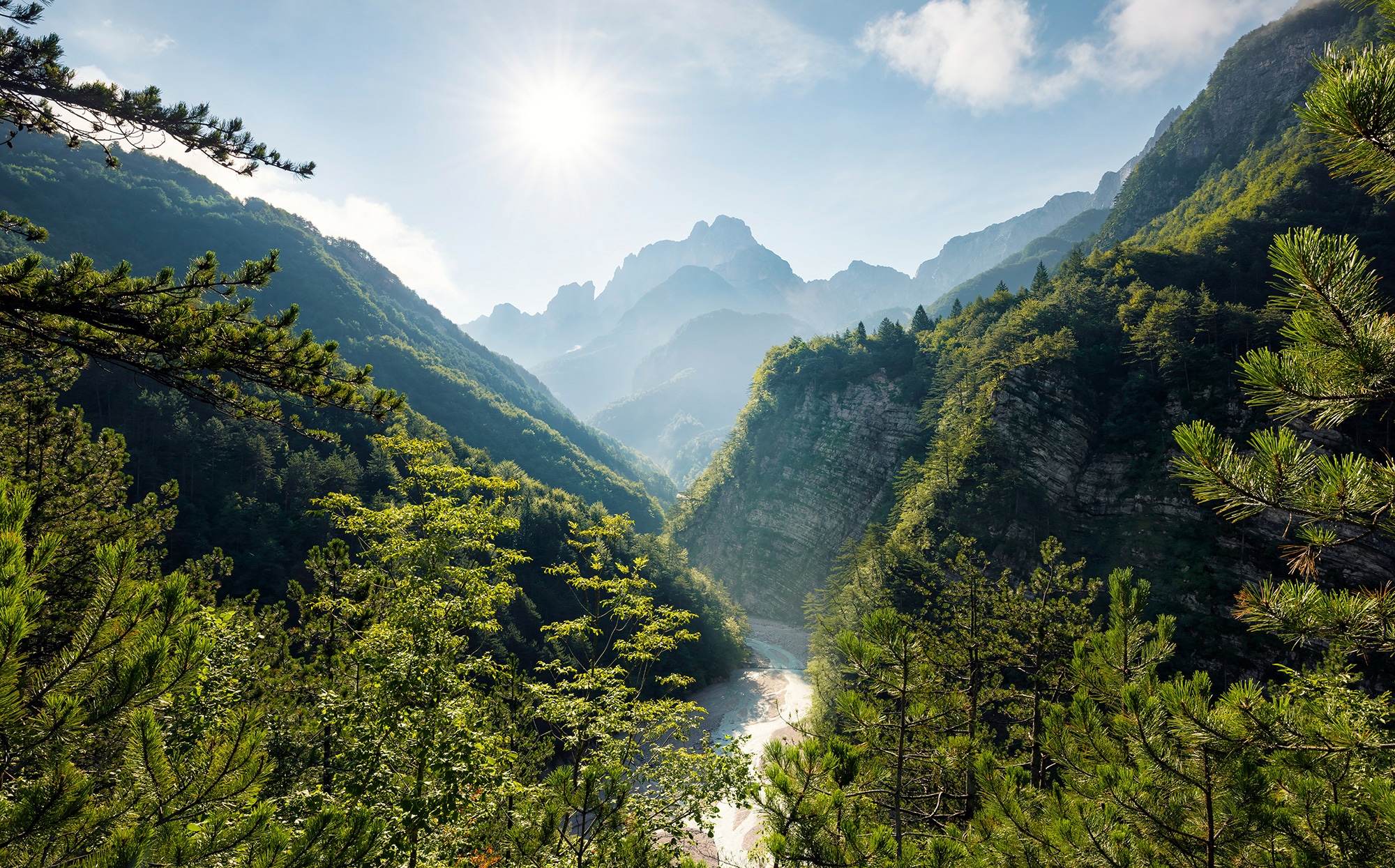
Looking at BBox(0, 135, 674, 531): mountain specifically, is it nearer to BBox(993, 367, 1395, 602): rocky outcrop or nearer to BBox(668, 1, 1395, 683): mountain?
BBox(668, 1, 1395, 683): mountain

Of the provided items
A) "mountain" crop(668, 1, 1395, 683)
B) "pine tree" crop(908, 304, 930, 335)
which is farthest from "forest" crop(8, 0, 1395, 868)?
"pine tree" crop(908, 304, 930, 335)

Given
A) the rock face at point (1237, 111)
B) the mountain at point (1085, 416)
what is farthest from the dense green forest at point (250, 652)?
the rock face at point (1237, 111)

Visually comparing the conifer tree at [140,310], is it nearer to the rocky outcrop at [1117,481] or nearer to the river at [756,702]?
the river at [756,702]

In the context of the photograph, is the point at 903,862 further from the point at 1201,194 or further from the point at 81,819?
the point at 1201,194

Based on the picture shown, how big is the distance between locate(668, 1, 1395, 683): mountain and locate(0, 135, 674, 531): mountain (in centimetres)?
2709

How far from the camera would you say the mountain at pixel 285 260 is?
249 ft

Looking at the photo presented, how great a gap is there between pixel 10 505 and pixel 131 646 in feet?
3.64

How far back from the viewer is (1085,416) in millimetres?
38094

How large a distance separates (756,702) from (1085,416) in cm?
3158

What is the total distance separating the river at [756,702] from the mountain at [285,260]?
135ft

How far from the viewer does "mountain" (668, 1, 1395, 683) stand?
92.7 ft

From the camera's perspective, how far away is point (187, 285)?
524 centimetres

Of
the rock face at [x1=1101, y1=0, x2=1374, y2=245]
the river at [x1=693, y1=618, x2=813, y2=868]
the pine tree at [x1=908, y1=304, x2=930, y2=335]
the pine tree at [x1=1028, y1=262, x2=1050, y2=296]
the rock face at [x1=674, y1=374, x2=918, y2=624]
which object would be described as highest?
the rock face at [x1=1101, y1=0, x2=1374, y2=245]

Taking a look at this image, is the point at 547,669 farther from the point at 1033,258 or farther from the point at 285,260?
the point at 1033,258
